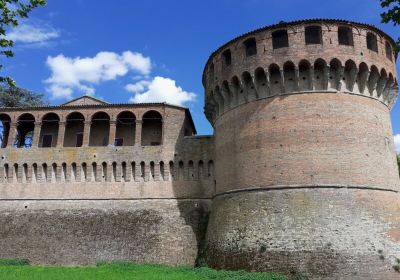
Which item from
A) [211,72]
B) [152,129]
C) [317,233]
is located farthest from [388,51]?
[152,129]

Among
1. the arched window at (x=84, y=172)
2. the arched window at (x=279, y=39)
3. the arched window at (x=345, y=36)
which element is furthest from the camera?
the arched window at (x=84, y=172)

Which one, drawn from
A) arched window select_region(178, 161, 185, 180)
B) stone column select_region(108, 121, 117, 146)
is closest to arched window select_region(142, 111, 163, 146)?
stone column select_region(108, 121, 117, 146)

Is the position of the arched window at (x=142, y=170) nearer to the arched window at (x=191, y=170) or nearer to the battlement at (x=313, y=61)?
the arched window at (x=191, y=170)

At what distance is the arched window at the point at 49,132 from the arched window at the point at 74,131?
798 mm

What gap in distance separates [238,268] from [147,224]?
6.93 metres

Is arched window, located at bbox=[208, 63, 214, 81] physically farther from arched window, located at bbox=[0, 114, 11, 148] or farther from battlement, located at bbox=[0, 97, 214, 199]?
arched window, located at bbox=[0, 114, 11, 148]

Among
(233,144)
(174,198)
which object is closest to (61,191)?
(174,198)

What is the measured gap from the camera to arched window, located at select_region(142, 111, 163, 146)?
25953mm

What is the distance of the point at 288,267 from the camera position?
50.9 feet

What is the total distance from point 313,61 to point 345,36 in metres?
2.64

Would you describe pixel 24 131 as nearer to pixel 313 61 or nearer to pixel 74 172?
pixel 74 172

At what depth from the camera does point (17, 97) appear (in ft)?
130

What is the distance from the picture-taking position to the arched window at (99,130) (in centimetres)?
2673

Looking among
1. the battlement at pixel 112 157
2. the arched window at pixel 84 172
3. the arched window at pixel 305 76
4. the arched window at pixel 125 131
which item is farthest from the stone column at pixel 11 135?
the arched window at pixel 305 76
